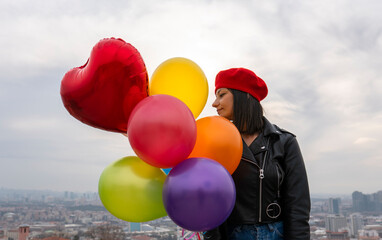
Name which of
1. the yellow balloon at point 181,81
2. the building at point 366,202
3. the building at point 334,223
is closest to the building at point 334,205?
the building at point 334,223

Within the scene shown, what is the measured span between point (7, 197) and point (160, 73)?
3697 centimetres

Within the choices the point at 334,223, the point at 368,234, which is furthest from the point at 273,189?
the point at 368,234

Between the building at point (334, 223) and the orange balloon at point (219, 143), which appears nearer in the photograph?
the orange balloon at point (219, 143)

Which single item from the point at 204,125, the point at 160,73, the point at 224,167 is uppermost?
the point at 160,73

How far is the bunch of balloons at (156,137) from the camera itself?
1695 millimetres

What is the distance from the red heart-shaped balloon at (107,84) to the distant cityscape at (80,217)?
2004 centimetres

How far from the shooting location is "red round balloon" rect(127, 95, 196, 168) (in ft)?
5.57

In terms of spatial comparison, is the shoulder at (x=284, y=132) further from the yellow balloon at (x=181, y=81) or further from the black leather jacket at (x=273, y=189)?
the yellow balloon at (x=181, y=81)

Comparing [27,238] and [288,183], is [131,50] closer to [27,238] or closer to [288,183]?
[288,183]

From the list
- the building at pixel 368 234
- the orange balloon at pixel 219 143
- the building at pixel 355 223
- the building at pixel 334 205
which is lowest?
the building at pixel 368 234

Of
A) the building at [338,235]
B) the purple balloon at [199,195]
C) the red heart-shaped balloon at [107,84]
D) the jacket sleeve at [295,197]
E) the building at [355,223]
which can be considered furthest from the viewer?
the building at [355,223]

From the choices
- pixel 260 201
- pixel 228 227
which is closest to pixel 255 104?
pixel 260 201

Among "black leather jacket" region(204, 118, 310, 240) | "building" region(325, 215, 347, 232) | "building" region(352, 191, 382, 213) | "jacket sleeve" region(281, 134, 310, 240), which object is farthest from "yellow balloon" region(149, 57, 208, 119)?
"building" region(352, 191, 382, 213)

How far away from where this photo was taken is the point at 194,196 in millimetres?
1657
